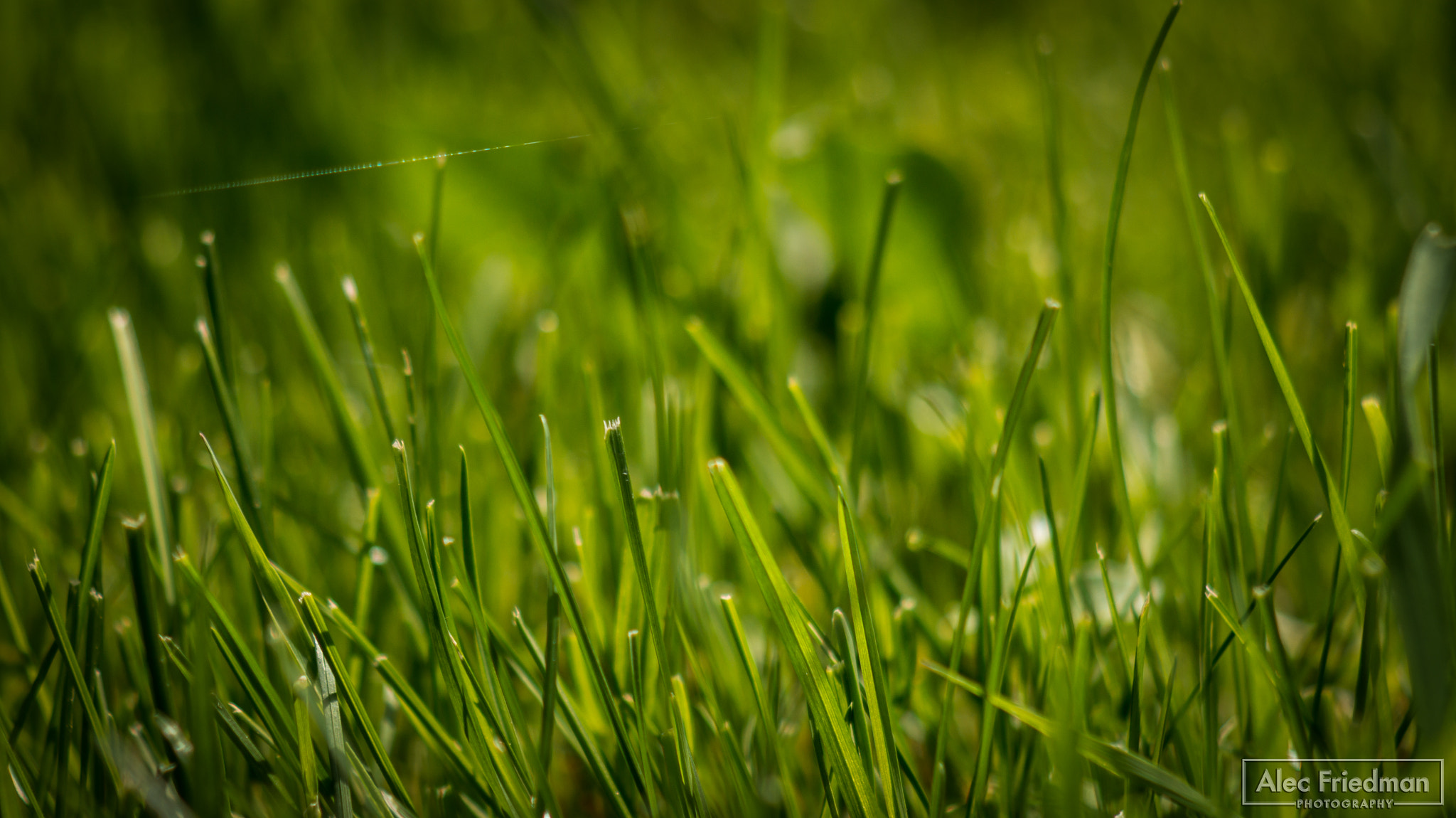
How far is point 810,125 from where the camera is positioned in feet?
2.85

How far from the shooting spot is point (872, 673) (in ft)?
1.10

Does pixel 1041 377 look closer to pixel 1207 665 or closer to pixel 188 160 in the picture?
pixel 1207 665

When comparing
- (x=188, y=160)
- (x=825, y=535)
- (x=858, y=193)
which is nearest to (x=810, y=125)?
(x=858, y=193)

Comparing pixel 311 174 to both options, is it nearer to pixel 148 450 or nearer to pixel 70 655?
pixel 148 450

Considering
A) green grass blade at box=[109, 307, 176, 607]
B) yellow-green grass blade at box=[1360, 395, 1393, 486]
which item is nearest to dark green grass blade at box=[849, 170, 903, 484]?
yellow-green grass blade at box=[1360, 395, 1393, 486]

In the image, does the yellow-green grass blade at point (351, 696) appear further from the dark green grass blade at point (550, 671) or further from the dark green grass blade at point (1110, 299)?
the dark green grass blade at point (1110, 299)

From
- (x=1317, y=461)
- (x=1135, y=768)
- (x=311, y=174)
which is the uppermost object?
(x=311, y=174)

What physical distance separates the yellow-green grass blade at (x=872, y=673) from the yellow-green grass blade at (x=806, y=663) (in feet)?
0.03

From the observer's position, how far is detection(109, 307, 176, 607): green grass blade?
395mm

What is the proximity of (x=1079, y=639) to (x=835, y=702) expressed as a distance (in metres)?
0.11

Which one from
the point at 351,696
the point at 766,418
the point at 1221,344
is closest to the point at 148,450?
the point at 351,696

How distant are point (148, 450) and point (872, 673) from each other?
1.18ft

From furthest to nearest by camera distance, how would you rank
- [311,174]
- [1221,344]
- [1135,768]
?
1. [311,174]
2. [1221,344]
3. [1135,768]

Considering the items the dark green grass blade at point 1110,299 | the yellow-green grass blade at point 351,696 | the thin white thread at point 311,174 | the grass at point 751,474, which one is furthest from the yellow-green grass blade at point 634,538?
the thin white thread at point 311,174
